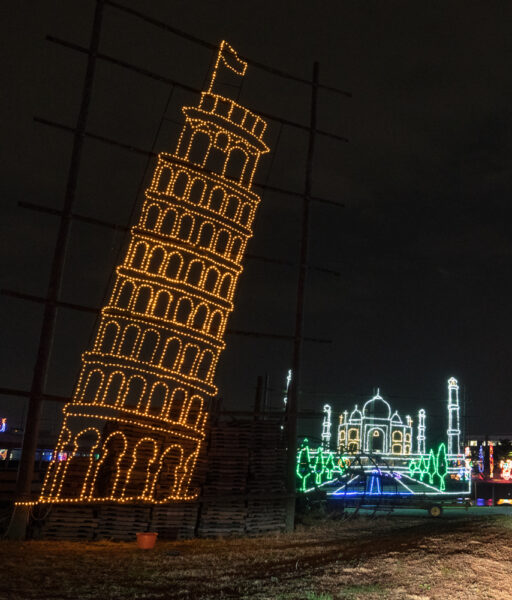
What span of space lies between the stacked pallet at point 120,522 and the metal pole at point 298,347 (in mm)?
3776

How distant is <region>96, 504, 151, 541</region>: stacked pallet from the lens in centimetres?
1280

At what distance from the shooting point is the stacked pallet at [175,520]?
13.4 metres

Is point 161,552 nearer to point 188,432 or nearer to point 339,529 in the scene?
point 188,432

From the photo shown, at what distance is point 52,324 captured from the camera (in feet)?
41.6

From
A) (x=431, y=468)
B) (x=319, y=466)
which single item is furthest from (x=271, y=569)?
(x=431, y=468)

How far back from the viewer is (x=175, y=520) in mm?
13648

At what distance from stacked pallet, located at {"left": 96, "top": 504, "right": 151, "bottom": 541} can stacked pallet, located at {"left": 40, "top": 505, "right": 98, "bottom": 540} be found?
0.54ft

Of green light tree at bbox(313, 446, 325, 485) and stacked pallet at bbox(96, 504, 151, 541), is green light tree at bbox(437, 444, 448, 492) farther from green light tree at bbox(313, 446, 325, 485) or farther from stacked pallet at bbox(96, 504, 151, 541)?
stacked pallet at bbox(96, 504, 151, 541)

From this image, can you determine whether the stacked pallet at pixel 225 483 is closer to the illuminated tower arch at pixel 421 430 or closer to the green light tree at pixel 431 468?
the green light tree at pixel 431 468

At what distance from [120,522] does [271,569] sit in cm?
461

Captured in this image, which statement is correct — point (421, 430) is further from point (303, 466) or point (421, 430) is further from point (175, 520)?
point (175, 520)

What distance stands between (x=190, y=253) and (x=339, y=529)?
25.7 feet

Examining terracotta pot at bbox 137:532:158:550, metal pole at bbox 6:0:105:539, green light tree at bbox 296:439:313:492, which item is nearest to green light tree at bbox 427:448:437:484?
green light tree at bbox 296:439:313:492

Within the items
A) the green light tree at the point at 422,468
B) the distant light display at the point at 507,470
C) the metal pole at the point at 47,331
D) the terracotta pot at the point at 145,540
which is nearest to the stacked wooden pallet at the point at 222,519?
the terracotta pot at the point at 145,540
